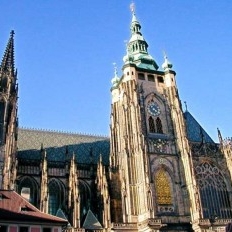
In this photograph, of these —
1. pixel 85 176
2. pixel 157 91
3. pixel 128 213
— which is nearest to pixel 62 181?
pixel 85 176

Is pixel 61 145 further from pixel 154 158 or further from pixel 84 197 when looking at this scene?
pixel 154 158

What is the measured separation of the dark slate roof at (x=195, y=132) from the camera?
54344 mm

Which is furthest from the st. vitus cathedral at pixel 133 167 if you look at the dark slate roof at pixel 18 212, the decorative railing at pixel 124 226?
the dark slate roof at pixel 18 212

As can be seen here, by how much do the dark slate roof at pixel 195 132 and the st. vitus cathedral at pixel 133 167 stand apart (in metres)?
0.21

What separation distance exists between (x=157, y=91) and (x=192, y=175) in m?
12.8

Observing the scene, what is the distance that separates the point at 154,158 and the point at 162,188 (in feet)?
12.0

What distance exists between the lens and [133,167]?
146ft

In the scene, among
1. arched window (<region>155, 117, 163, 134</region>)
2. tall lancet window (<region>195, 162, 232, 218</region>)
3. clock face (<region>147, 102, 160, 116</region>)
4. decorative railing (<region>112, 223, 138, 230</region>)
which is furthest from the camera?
clock face (<region>147, 102, 160, 116</region>)

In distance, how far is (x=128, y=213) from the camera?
41750 millimetres

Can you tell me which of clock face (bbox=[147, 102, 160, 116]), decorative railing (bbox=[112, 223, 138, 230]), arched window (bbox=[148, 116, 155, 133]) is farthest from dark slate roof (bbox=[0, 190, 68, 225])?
clock face (bbox=[147, 102, 160, 116])

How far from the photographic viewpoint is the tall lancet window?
46.0 meters

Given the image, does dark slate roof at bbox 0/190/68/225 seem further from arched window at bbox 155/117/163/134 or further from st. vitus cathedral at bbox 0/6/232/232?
arched window at bbox 155/117/163/134

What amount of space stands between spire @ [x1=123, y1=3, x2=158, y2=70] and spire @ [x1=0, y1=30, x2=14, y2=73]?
15.5 m

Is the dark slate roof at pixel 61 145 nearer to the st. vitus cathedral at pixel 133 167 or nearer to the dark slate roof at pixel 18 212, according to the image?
the st. vitus cathedral at pixel 133 167
